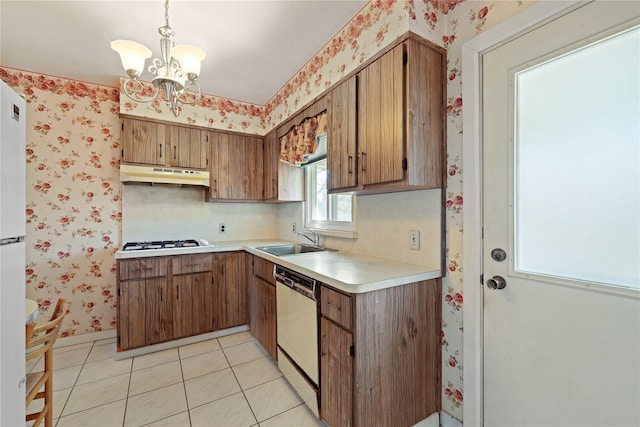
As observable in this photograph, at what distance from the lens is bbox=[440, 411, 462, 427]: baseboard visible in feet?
4.86

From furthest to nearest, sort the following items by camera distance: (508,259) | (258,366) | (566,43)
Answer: (258,366) < (508,259) < (566,43)

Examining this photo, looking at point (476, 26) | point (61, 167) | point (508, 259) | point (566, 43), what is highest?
point (476, 26)

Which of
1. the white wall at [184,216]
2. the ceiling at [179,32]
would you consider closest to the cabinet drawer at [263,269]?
the white wall at [184,216]

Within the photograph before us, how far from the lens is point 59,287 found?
8.55 feet

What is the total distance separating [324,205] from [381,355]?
1.65 m

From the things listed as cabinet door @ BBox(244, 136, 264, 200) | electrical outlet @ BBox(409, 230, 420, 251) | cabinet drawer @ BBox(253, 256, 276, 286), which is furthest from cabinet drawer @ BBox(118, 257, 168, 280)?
electrical outlet @ BBox(409, 230, 420, 251)

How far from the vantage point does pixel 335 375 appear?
4.61 ft

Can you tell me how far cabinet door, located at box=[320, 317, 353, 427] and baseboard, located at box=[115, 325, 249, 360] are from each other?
160 centimetres

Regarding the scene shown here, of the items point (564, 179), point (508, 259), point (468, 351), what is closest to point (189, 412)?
point (468, 351)

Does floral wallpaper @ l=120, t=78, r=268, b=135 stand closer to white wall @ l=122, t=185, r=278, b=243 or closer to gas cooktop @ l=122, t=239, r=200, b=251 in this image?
white wall @ l=122, t=185, r=278, b=243

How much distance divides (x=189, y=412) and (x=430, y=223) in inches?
75.9

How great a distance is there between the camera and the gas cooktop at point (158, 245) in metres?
2.50

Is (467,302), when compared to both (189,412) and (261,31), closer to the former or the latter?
(189,412)

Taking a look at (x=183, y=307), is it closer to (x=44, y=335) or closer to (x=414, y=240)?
(x=44, y=335)
